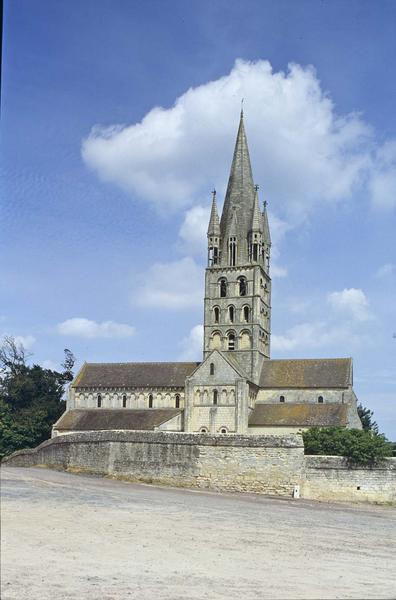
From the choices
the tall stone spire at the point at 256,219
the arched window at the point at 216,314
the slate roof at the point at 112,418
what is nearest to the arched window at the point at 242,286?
the arched window at the point at 216,314

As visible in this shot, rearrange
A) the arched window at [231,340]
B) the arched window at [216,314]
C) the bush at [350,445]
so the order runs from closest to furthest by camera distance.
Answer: the bush at [350,445] < the arched window at [231,340] < the arched window at [216,314]

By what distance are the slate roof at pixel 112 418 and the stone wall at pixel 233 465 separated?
26.4m

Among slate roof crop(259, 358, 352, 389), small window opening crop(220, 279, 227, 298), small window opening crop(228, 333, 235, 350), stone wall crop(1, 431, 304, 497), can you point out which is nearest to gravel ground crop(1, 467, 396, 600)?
stone wall crop(1, 431, 304, 497)

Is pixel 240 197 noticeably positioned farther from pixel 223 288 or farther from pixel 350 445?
pixel 350 445

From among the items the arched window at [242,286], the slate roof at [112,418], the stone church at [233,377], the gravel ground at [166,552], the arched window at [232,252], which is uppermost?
the arched window at [232,252]

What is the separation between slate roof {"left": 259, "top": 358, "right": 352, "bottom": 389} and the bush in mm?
23633

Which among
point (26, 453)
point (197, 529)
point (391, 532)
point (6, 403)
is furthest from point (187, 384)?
point (197, 529)

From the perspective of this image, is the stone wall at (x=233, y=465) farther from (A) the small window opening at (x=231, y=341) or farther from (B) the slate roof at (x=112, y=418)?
(A) the small window opening at (x=231, y=341)

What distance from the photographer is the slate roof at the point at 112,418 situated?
220ft

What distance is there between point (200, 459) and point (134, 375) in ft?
123

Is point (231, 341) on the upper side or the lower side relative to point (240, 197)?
lower

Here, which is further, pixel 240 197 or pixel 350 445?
pixel 240 197

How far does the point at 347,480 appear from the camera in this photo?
125ft

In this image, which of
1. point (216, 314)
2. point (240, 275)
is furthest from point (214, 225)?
point (216, 314)
